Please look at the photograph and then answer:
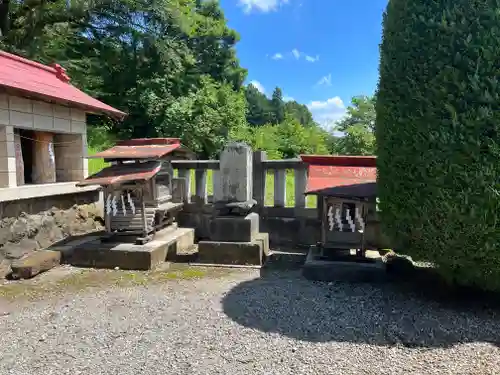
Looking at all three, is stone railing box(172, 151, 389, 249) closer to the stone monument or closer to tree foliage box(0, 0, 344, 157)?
the stone monument

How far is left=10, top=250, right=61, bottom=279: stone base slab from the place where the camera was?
5.19 metres

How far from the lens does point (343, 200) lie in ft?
16.3

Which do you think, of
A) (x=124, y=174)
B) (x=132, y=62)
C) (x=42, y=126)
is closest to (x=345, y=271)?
(x=124, y=174)

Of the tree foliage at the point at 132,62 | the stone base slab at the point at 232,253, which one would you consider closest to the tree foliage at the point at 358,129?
the tree foliage at the point at 132,62

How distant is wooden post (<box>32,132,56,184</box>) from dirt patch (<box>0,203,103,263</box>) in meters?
0.70

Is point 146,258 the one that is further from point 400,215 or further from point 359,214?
point 400,215

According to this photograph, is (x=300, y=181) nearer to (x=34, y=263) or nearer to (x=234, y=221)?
(x=234, y=221)

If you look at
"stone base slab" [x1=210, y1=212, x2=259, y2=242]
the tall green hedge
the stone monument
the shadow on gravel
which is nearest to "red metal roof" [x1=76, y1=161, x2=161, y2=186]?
the stone monument

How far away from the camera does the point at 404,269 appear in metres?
4.96

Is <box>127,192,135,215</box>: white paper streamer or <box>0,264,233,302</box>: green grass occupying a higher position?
<box>127,192,135,215</box>: white paper streamer

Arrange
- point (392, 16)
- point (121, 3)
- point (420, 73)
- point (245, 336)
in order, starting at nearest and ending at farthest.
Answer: point (245, 336) < point (420, 73) < point (392, 16) < point (121, 3)

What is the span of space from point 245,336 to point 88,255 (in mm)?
3362

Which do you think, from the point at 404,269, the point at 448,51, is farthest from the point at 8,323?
the point at 448,51

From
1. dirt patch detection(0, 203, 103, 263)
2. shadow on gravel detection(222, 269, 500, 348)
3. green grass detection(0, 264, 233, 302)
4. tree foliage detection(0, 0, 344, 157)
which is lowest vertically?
green grass detection(0, 264, 233, 302)
